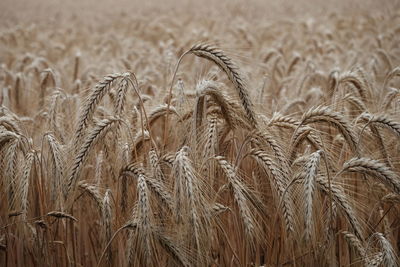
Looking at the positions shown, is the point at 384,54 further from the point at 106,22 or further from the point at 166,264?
the point at 106,22

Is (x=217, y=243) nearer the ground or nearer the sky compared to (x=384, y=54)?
nearer the ground

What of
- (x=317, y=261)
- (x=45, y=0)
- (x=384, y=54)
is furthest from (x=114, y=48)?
(x=45, y=0)

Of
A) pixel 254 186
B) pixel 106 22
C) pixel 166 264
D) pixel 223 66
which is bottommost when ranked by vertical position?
pixel 166 264

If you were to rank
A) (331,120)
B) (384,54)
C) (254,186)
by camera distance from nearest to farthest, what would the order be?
(331,120), (254,186), (384,54)

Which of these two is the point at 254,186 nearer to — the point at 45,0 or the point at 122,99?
the point at 122,99

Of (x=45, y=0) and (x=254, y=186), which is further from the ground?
(x=45, y=0)

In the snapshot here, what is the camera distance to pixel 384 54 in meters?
5.48

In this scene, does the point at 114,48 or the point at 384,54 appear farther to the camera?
the point at 114,48

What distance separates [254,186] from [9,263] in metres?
1.42

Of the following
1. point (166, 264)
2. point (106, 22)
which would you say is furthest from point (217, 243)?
point (106, 22)

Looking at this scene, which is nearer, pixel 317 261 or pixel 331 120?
pixel 317 261

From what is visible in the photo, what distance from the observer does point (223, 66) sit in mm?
2463

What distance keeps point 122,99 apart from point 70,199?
62 cm

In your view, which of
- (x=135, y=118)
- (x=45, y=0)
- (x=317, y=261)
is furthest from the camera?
(x=45, y=0)
